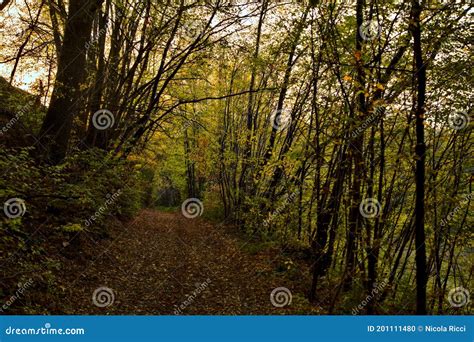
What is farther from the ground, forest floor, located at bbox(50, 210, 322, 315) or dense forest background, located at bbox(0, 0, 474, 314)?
dense forest background, located at bbox(0, 0, 474, 314)

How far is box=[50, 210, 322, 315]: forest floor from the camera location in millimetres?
6695

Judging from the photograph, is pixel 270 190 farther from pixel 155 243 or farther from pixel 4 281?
pixel 4 281

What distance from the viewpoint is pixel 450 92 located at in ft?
21.7

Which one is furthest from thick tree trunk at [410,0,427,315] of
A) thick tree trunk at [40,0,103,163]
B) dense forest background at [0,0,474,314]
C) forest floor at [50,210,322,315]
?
thick tree trunk at [40,0,103,163]

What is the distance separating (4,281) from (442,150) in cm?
842

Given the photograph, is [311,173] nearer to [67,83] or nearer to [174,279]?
[174,279]

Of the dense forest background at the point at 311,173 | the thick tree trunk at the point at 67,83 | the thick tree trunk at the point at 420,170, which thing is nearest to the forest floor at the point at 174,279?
the dense forest background at the point at 311,173

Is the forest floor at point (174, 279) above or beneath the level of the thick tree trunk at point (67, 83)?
beneath

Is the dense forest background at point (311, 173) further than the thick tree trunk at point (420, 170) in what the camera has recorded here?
Yes

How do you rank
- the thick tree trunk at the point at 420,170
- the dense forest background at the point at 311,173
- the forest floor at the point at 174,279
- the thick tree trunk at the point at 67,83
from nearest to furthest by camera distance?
the thick tree trunk at the point at 420,170 < the dense forest background at the point at 311,173 < the forest floor at the point at 174,279 < the thick tree trunk at the point at 67,83

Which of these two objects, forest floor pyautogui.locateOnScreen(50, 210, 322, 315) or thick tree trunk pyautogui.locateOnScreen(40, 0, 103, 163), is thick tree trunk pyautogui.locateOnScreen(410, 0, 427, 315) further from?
thick tree trunk pyautogui.locateOnScreen(40, 0, 103, 163)

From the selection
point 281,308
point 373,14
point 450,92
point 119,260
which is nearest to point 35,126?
point 119,260

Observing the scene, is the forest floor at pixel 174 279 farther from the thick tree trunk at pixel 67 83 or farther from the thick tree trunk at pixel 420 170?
the thick tree trunk at pixel 420 170

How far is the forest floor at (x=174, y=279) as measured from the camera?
6.70 metres
